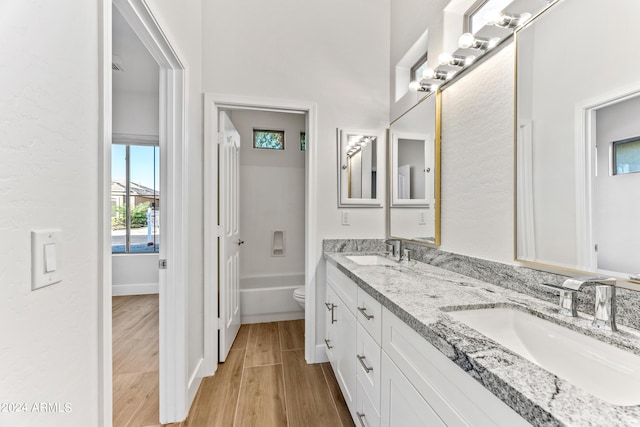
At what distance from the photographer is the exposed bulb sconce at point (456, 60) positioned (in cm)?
136

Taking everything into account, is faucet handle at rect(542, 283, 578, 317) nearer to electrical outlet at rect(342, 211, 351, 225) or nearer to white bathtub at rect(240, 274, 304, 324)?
electrical outlet at rect(342, 211, 351, 225)

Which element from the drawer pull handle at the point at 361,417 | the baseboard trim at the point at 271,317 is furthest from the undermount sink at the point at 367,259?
the baseboard trim at the point at 271,317

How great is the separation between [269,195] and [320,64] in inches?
70.1

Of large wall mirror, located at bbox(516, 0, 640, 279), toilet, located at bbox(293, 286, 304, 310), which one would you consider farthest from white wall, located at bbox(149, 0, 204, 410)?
large wall mirror, located at bbox(516, 0, 640, 279)

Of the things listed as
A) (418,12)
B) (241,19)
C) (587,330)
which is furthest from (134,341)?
(418,12)

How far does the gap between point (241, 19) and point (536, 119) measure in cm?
205

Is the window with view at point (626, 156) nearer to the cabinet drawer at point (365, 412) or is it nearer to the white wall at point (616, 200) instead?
the white wall at point (616, 200)

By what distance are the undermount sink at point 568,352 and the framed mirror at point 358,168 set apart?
1.33m

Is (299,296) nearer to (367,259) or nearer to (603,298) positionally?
(367,259)

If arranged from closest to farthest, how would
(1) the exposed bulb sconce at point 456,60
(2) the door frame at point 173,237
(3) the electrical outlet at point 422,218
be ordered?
(1) the exposed bulb sconce at point 456,60 < (2) the door frame at point 173,237 < (3) the electrical outlet at point 422,218

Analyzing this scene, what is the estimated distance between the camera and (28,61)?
0.55 metres

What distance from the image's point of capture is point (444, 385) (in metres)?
0.69

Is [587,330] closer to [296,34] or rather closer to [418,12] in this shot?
[418,12]

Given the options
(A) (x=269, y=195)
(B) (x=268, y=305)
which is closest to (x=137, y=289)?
(B) (x=268, y=305)
